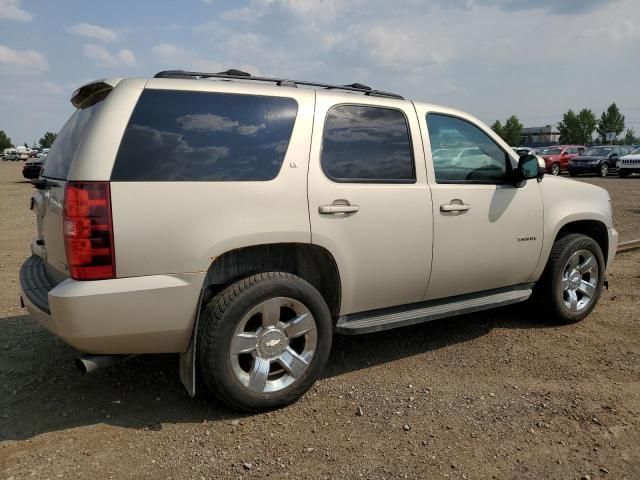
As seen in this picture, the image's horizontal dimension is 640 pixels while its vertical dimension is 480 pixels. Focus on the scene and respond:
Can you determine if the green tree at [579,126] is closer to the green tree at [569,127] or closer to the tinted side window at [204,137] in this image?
the green tree at [569,127]

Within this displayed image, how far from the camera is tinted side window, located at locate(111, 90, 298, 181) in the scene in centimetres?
273

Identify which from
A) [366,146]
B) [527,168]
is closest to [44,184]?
[366,146]

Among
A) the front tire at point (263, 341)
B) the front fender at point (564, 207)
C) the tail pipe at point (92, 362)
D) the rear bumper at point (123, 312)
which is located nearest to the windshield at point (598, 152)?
the front fender at point (564, 207)

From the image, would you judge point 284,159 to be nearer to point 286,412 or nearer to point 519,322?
point 286,412

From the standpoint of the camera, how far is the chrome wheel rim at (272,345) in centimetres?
303

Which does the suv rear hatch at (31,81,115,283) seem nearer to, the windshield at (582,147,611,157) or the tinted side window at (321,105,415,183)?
the tinted side window at (321,105,415,183)

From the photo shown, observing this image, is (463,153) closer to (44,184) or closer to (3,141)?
(44,184)

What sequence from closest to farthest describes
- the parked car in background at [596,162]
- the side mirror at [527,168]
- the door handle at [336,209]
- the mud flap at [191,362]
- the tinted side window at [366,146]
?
the mud flap at [191,362] → the door handle at [336,209] → the tinted side window at [366,146] → the side mirror at [527,168] → the parked car in background at [596,162]

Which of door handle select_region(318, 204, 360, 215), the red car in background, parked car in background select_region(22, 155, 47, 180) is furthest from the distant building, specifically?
door handle select_region(318, 204, 360, 215)

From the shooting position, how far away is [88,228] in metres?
2.59

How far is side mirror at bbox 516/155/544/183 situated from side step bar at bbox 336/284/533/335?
91cm

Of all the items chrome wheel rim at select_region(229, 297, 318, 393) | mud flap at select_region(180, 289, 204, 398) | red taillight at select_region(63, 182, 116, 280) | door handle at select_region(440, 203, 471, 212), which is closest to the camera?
red taillight at select_region(63, 182, 116, 280)

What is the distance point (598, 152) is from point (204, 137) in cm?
2821

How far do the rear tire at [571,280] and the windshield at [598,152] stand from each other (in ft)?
81.1
